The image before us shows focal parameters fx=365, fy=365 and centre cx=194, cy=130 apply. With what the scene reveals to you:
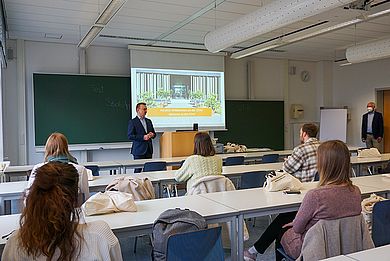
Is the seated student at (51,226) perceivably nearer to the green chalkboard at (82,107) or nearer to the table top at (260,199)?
the table top at (260,199)

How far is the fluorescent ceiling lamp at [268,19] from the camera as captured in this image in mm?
3902

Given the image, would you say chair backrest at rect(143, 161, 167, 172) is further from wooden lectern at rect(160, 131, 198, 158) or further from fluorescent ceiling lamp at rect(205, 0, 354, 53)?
fluorescent ceiling lamp at rect(205, 0, 354, 53)

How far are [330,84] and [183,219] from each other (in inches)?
365

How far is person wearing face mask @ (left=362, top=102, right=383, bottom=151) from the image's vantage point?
8664 millimetres

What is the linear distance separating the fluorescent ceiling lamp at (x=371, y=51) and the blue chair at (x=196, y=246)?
5707mm

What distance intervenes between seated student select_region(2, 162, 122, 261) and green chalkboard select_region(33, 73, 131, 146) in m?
5.91

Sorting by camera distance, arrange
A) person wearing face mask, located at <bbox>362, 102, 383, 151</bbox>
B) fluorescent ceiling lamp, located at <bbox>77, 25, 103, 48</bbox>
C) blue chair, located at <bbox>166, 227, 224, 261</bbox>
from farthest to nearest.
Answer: person wearing face mask, located at <bbox>362, 102, 383, 151</bbox>
fluorescent ceiling lamp, located at <bbox>77, 25, 103, 48</bbox>
blue chair, located at <bbox>166, 227, 224, 261</bbox>

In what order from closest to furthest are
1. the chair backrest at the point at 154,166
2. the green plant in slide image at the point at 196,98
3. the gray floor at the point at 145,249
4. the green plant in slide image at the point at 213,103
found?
the gray floor at the point at 145,249 → the chair backrest at the point at 154,166 → the green plant in slide image at the point at 196,98 → the green plant in slide image at the point at 213,103

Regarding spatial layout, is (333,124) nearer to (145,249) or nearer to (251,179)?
(251,179)

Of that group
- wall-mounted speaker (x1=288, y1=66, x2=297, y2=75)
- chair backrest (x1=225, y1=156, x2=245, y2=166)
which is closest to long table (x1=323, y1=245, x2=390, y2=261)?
chair backrest (x1=225, y1=156, x2=245, y2=166)

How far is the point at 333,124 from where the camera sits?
32.3 ft

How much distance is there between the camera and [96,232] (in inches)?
61.9

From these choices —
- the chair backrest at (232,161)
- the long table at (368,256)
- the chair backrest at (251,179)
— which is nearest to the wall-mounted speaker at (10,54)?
the chair backrest at (232,161)

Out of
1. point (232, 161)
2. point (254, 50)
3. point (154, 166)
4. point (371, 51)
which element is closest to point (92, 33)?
point (154, 166)
